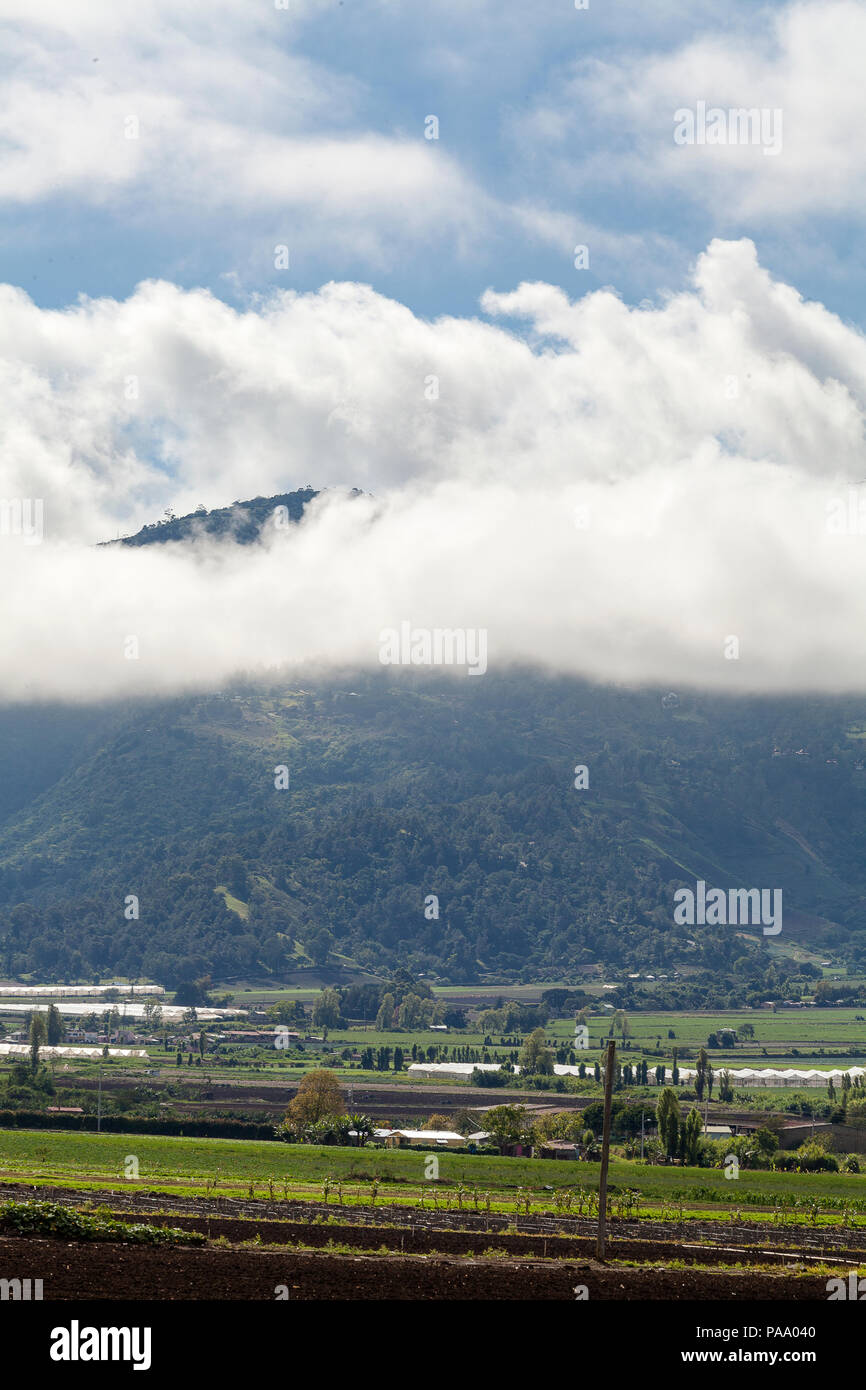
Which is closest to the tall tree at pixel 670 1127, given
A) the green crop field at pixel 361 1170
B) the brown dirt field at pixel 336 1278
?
the green crop field at pixel 361 1170

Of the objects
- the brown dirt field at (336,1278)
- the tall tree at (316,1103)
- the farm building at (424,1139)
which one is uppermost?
the brown dirt field at (336,1278)

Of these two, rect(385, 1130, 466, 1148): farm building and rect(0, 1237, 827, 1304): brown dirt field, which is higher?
rect(0, 1237, 827, 1304): brown dirt field

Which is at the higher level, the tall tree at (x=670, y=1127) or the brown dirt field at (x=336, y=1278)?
the brown dirt field at (x=336, y=1278)

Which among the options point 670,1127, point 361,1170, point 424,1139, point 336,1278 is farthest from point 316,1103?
point 336,1278

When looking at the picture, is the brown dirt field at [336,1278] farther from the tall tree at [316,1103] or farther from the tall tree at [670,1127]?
the tall tree at [316,1103]

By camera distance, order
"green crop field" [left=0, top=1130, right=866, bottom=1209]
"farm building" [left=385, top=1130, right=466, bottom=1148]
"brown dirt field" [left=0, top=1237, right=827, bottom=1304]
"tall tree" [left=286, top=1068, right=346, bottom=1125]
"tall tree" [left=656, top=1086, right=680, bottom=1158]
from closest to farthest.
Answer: "brown dirt field" [left=0, top=1237, right=827, bottom=1304] → "green crop field" [left=0, top=1130, right=866, bottom=1209] → "tall tree" [left=656, top=1086, right=680, bottom=1158] → "farm building" [left=385, top=1130, right=466, bottom=1148] → "tall tree" [left=286, top=1068, right=346, bottom=1125]

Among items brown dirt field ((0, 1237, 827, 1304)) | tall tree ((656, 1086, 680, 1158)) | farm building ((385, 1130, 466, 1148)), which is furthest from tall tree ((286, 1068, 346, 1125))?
→ brown dirt field ((0, 1237, 827, 1304))

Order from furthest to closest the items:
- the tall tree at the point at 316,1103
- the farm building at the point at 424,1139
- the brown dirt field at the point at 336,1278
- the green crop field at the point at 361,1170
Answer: the tall tree at the point at 316,1103, the farm building at the point at 424,1139, the green crop field at the point at 361,1170, the brown dirt field at the point at 336,1278

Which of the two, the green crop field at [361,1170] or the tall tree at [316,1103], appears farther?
the tall tree at [316,1103]

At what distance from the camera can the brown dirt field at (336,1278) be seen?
45250mm

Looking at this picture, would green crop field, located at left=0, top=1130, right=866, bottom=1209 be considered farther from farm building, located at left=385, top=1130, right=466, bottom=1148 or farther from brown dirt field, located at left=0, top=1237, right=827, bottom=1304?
brown dirt field, located at left=0, top=1237, right=827, bottom=1304

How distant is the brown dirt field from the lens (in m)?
45.2
